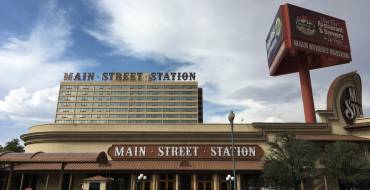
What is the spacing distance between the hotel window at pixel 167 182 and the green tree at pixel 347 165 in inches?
643

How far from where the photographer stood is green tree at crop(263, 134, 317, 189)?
3055cm

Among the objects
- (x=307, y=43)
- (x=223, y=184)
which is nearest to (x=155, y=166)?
(x=223, y=184)

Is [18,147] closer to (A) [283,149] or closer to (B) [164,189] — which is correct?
(B) [164,189]

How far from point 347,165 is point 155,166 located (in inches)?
770

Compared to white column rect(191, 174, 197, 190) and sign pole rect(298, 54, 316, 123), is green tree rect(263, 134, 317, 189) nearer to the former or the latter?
white column rect(191, 174, 197, 190)

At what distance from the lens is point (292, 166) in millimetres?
30828

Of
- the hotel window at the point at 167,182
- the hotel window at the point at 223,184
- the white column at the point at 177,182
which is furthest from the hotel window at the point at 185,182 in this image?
the hotel window at the point at 223,184

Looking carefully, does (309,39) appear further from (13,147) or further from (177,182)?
(13,147)

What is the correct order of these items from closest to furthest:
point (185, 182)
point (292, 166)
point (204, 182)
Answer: point (292, 166)
point (204, 182)
point (185, 182)

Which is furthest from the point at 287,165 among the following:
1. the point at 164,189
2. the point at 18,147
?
the point at 18,147

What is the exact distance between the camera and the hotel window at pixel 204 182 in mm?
39250

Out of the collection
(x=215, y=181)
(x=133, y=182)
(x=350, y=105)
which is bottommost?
(x=133, y=182)

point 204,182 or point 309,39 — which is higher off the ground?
point 309,39

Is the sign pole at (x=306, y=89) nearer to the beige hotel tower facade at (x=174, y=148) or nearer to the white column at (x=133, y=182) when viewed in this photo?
the beige hotel tower facade at (x=174, y=148)
